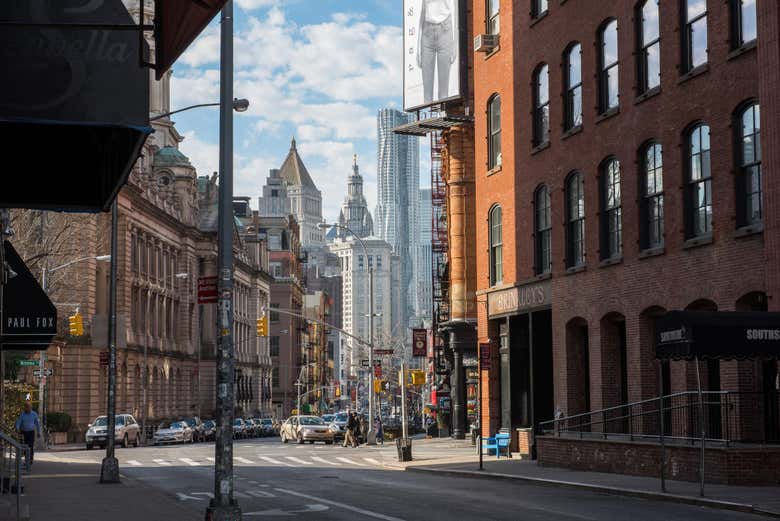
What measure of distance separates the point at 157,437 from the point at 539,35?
Answer: 3882 cm

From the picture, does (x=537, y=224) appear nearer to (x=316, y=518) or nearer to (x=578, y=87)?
(x=578, y=87)

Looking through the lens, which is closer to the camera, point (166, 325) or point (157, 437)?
point (157, 437)

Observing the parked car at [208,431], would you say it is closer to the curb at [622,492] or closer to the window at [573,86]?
the curb at [622,492]

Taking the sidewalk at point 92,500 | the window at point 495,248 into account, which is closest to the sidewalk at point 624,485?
the window at point 495,248

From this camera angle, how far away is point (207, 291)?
17703mm

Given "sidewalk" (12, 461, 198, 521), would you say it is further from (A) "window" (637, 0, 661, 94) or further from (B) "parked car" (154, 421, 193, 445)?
(B) "parked car" (154, 421, 193, 445)

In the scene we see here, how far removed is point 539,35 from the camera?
131 feet

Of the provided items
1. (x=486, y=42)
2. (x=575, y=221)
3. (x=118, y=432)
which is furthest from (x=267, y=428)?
(x=575, y=221)

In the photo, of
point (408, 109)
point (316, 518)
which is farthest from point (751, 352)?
point (408, 109)

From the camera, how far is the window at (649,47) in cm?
3194

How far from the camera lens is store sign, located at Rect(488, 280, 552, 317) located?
39250 mm

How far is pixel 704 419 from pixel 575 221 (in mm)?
11106

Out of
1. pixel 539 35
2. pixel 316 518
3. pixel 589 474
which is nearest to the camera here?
pixel 316 518

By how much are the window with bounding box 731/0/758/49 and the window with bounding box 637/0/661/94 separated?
3.72m
